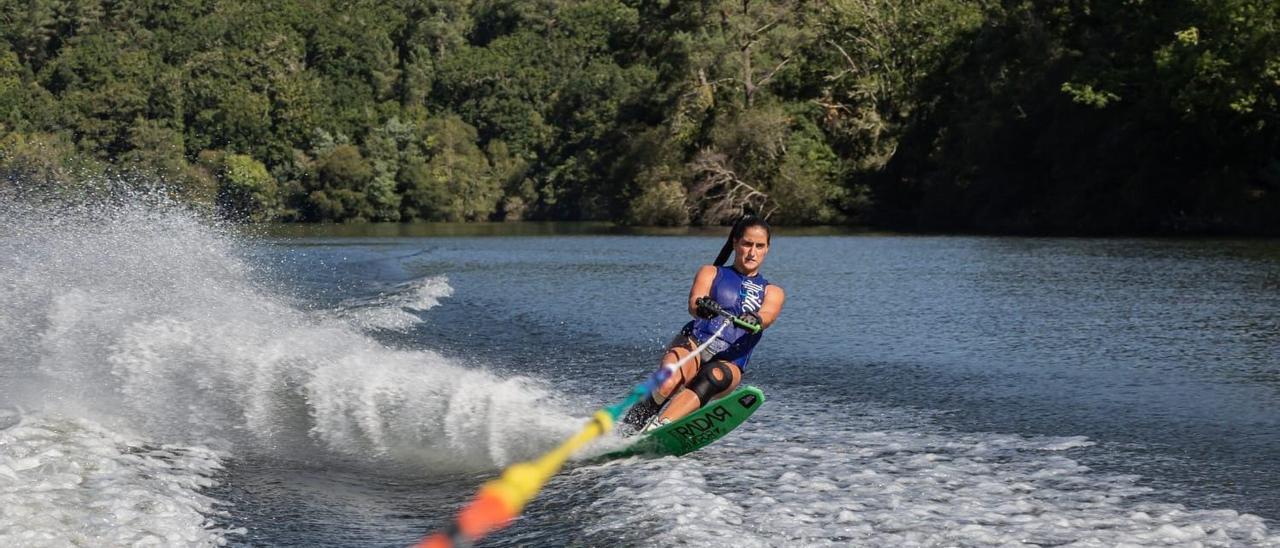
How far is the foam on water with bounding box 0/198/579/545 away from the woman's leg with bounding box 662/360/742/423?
95 cm

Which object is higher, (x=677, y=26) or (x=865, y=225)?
(x=677, y=26)

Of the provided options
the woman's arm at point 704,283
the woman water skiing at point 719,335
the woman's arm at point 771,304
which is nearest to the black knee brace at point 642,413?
the woman water skiing at point 719,335

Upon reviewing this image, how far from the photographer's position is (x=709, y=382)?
8.33 meters

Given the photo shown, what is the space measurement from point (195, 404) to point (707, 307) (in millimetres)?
3791

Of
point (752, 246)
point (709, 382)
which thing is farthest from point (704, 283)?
point (709, 382)

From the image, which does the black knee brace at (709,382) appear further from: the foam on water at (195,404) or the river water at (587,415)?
the foam on water at (195,404)

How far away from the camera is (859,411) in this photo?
405 inches

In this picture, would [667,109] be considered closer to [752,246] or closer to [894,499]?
[752,246]

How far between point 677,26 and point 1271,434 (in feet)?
201

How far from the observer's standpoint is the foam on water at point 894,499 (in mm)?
6438

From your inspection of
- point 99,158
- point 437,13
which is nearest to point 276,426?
point 99,158

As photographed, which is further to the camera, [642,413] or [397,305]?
[397,305]

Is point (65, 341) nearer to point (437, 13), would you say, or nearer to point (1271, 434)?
point (1271, 434)

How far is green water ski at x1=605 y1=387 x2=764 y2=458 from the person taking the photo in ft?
26.4
